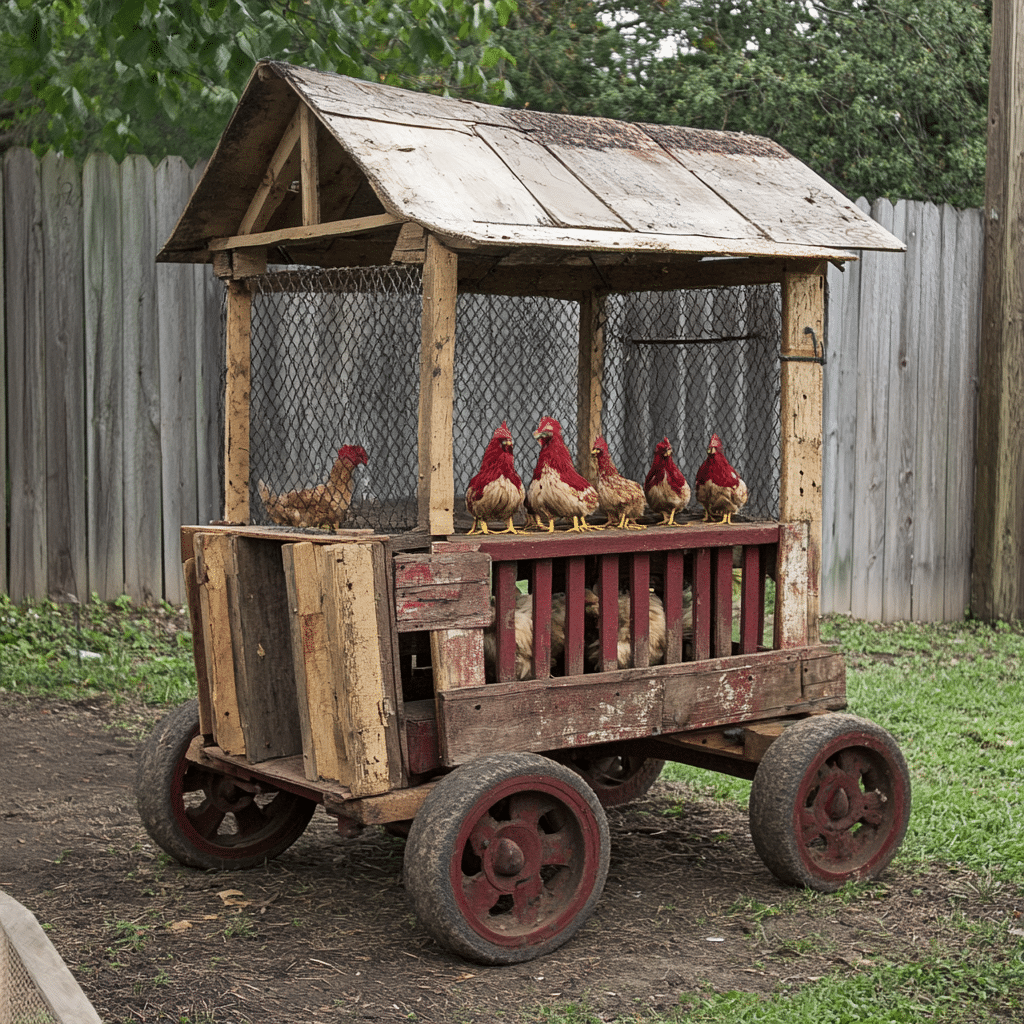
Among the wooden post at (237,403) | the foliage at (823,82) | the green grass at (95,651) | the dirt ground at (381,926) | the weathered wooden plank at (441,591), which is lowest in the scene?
the dirt ground at (381,926)

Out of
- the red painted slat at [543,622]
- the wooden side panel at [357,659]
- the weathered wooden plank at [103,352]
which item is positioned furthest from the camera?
the weathered wooden plank at [103,352]

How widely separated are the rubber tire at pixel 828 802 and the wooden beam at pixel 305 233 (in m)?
2.05

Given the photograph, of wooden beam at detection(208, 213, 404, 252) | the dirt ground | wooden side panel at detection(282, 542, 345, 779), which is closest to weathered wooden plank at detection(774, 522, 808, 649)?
the dirt ground

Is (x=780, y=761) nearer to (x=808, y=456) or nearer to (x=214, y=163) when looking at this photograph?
(x=808, y=456)

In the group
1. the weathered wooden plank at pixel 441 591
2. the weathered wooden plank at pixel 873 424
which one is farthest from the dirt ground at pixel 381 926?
the weathered wooden plank at pixel 873 424

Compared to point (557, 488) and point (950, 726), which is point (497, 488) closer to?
point (557, 488)

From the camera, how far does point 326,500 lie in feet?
13.3

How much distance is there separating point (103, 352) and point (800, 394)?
4058mm

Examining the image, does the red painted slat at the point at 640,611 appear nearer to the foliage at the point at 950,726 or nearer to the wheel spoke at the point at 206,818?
the foliage at the point at 950,726

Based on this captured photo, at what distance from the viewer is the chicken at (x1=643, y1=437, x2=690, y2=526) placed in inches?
176

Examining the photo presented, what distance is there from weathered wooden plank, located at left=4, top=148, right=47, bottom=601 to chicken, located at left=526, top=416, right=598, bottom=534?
3613 millimetres

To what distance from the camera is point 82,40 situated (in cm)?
958

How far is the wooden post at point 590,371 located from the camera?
523 centimetres

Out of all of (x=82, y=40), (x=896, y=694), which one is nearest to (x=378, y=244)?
(x=896, y=694)
